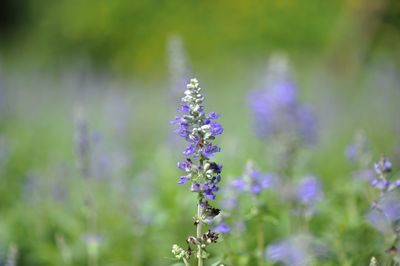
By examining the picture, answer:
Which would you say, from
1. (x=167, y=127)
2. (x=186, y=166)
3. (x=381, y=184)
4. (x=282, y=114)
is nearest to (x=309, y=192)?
(x=381, y=184)

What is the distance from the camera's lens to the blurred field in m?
5.49

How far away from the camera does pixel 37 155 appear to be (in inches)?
371

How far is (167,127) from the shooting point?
10.9m

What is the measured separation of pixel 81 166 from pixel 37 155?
4624 millimetres

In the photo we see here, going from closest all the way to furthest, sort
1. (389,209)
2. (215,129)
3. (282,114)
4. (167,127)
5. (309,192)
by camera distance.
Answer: (215,129), (389,209), (309,192), (282,114), (167,127)

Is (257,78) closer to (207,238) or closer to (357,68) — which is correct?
Result: (357,68)

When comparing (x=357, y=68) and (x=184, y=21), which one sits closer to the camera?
(x=357, y=68)

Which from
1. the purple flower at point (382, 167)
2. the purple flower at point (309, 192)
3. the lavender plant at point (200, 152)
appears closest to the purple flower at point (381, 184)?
the purple flower at point (382, 167)

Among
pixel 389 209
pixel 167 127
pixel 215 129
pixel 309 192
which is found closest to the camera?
pixel 215 129

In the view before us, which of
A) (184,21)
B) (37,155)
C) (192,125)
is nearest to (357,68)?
(37,155)

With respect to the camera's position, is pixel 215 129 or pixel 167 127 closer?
pixel 215 129

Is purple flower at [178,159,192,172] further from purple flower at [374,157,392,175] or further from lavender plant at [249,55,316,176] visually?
lavender plant at [249,55,316,176]

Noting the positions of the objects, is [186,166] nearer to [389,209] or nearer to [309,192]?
[389,209]

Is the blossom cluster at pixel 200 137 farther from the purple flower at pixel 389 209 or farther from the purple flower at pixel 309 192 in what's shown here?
the purple flower at pixel 309 192
